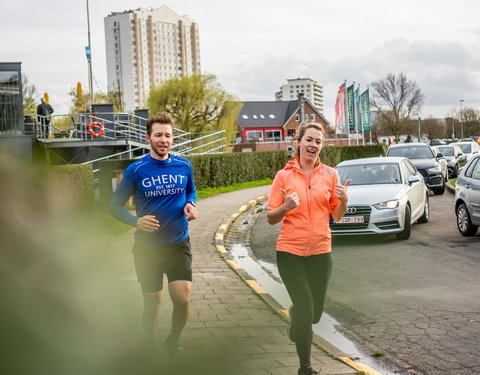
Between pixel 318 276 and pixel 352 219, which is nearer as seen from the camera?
pixel 318 276

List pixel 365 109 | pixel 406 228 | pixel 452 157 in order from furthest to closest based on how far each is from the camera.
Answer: pixel 365 109
pixel 452 157
pixel 406 228

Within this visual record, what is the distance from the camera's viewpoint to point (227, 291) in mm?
7383

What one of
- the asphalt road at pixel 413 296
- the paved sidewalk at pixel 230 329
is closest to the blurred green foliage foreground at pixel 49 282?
the paved sidewalk at pixel 230 329

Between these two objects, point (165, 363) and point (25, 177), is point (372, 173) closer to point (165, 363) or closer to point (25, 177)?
point (165, 363)

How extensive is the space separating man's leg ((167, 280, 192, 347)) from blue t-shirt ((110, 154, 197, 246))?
0.32 m

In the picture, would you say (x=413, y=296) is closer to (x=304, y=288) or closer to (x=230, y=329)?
(x=230, y=329)

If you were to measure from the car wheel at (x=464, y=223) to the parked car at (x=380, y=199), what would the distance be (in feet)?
2.89

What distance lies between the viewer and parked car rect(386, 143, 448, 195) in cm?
2042

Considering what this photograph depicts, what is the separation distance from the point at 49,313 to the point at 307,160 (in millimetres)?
2949

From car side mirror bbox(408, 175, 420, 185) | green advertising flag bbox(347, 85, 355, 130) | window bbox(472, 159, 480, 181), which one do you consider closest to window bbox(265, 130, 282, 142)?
green advertising flag bbox(347, 85, 355, 130)

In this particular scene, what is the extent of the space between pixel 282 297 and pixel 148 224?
11.3 feet

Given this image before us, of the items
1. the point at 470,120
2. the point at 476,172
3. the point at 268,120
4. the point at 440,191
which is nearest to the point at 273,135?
the point at 268,120

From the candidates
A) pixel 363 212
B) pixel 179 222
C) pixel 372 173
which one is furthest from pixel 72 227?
pixel 372 173

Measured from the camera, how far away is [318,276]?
438cm
